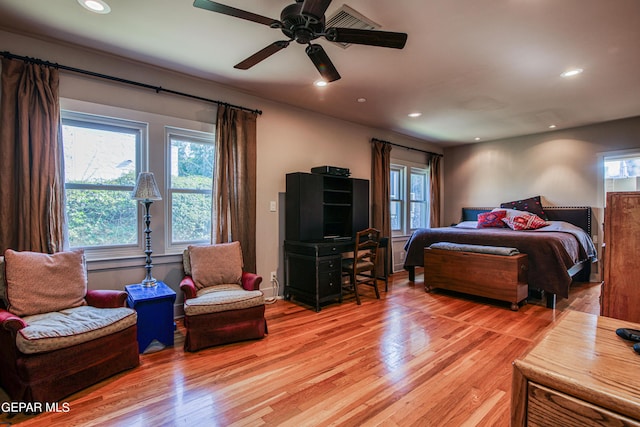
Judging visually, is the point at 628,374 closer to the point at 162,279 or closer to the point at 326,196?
the point at 162,279

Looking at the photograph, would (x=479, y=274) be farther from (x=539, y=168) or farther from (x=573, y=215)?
(x=539, y=168)

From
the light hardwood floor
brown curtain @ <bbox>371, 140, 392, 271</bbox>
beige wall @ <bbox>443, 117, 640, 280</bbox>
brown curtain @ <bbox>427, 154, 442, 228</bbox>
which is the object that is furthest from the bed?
brown curtain @ <bbox>427, 154, 442, 228</bbox>

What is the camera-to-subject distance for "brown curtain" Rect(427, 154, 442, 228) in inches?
253

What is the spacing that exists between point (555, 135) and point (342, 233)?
13.5 ft

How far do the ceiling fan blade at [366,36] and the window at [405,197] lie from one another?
12.8ft

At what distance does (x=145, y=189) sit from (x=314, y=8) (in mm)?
2053

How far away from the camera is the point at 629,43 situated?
259 centimetres

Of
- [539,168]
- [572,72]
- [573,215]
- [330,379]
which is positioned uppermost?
[572,72]

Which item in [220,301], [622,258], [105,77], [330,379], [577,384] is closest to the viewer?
[577,384]

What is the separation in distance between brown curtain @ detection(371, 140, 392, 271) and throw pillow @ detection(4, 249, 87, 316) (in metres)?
3.97

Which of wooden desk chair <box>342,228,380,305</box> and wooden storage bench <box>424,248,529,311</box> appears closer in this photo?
wooden storage bench <box>424,248,529,311</box>

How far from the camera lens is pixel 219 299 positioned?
264 cm

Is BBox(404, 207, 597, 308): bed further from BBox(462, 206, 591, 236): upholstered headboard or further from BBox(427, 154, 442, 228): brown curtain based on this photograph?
BBox(427, 154, 442, 228): brown curtain

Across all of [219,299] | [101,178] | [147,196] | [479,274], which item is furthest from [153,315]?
[479,274]
